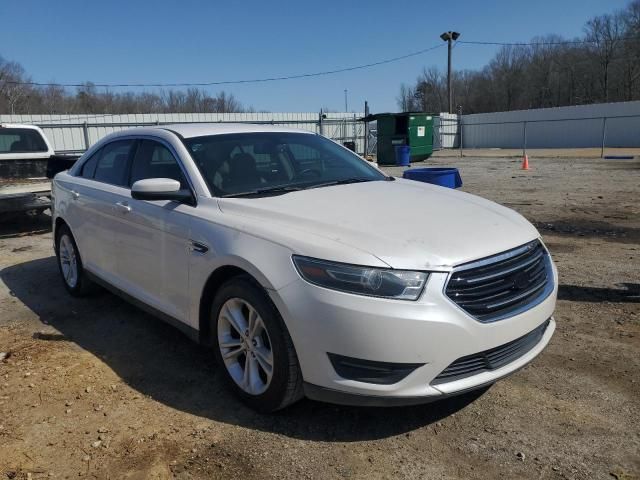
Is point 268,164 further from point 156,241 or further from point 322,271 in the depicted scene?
point 322,271

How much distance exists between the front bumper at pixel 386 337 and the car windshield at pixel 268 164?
46.3 inches

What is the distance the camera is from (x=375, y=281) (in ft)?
8.20

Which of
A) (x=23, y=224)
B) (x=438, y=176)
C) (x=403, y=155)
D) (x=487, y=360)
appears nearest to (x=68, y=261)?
(x=438, y=176)

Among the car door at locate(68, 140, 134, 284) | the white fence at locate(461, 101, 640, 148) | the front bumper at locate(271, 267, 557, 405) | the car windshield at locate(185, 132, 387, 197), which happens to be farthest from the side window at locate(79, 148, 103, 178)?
the white fence at locate(461, 101, 640, 148)

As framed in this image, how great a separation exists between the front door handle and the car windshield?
718mm

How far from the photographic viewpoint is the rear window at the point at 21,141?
9.20 metres

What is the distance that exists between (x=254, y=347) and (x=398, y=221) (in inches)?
42.0

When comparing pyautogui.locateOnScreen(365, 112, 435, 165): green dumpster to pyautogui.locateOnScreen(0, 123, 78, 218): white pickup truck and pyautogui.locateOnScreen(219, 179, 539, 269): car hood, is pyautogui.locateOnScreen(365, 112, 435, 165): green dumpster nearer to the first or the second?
pyautogui.locateOnScreen(0, 123, 78, 218): white pickup truck

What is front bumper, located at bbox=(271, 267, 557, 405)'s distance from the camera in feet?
8.04

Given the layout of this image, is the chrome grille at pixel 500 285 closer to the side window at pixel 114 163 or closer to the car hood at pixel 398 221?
the car hood at pixel 398 221

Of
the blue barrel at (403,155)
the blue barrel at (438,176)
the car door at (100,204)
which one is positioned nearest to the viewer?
the car door at (100,204)

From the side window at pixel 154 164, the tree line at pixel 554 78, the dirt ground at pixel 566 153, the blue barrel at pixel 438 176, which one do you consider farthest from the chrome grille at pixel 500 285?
the tree line at pixel 554 78

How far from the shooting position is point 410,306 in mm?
2453

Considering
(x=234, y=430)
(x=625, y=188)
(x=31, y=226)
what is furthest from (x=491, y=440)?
(x=625, y=188)
